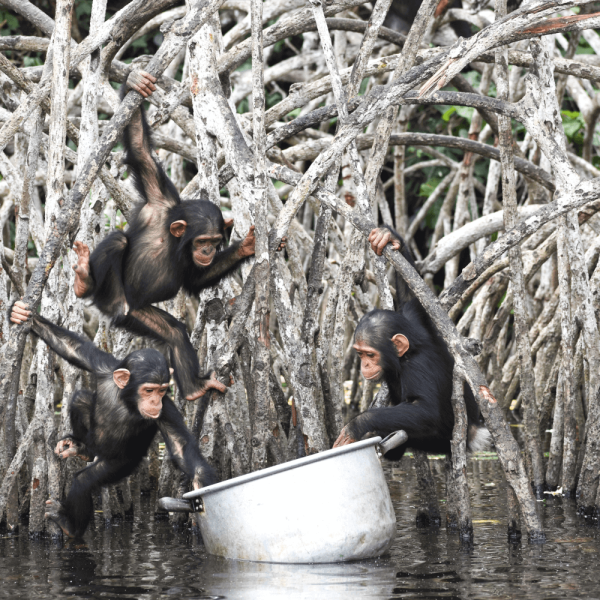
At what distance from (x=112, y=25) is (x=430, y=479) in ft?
13.4

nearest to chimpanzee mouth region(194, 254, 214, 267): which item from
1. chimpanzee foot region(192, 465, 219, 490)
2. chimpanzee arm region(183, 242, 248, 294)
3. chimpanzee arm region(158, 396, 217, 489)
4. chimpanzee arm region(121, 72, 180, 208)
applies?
chimpanzee arm region(183, 242, 248, 294)

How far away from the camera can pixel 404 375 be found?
20.3 ft

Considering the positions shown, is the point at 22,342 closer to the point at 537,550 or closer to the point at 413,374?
the point at 413,374

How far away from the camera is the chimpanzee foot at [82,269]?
6121mm

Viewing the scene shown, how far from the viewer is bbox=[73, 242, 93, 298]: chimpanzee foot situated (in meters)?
6.12

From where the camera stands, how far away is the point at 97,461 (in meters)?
6.23

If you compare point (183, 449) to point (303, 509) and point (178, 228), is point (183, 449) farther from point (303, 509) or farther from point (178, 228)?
point (178, 228)

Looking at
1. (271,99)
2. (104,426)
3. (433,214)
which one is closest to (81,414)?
(104,426)

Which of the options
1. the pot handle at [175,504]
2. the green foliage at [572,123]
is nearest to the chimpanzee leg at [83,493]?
the pot handle at [175,504]

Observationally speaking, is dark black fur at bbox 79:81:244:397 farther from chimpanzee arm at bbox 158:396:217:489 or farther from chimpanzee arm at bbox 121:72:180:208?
chimpanzee arm at bbox 158:396:217:489

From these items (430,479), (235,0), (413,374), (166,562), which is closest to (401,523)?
(430,479)

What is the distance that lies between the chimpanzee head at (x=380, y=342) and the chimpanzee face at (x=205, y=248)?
1.21 m

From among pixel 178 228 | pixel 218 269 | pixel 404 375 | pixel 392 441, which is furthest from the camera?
pixel 218 269

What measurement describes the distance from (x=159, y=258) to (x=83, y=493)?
177 cm
